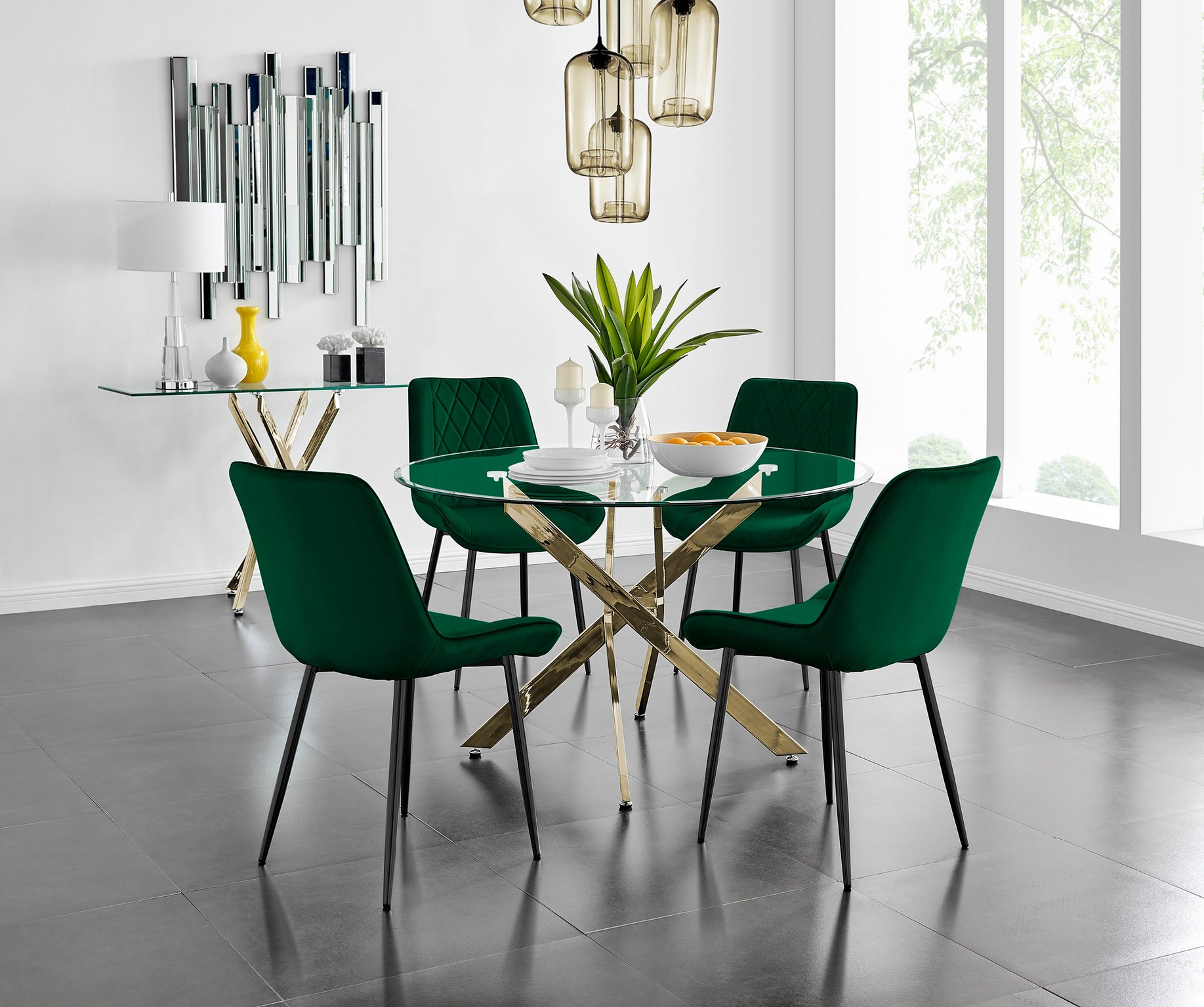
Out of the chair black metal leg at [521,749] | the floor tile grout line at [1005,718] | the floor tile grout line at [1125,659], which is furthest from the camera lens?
the floor tile grout line at [1125,659]

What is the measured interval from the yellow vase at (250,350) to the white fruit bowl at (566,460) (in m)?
2.35

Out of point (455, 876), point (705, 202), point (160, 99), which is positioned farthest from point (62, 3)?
point (455, 876)

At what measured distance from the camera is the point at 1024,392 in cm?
693

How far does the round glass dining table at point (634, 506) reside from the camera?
322 cm

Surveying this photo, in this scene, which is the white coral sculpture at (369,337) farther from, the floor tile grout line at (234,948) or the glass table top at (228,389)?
the floor tile grout line at (234,948)

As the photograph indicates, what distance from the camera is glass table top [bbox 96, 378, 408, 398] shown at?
5.23 meters

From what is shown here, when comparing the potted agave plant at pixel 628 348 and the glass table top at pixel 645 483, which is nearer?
the glass table top at pixel 645 483

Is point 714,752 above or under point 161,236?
under

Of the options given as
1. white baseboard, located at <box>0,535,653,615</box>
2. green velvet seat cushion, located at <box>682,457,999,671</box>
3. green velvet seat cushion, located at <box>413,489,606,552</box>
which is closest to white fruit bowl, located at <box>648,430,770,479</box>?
green velvet seat cushion, located at <box>682,457,999,671</box>

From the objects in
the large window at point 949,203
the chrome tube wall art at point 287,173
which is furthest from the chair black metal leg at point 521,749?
the large window at point 949,203

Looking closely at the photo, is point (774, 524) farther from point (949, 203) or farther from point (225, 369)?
point (949, 203)

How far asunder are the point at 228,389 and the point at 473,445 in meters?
1.10

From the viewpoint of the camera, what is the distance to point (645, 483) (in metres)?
3.44

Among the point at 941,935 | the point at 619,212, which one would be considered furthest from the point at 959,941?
the point at 619,212
